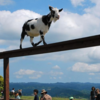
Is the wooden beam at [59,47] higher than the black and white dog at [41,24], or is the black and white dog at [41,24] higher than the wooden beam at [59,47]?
the black and white dog at [41,24]

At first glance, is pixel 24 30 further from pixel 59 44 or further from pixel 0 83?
pixel 0 83

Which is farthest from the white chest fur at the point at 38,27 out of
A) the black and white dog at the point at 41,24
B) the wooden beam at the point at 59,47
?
the wooden beam at the point at 59,47

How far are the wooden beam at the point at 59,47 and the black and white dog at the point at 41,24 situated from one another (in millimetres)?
425

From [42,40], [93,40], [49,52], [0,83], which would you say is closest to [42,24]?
[42,40]

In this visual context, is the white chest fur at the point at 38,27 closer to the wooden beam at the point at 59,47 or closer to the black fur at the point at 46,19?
the black fur at the point at 46,19

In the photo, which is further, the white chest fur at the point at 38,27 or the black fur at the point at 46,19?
the white chest fur at the point at 38,27

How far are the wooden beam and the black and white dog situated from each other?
16.7 inches

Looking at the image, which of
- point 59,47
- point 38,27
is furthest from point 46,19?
point 59,47

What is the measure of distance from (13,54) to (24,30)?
0.95 metres

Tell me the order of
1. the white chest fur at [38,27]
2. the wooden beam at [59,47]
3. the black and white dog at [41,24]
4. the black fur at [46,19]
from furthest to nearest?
the white chest fur at [38,27], the black fur at [46,19], the black and white dog at [41,24], the wooden beam at [59,47]

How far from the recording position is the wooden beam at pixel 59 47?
21.0 ft

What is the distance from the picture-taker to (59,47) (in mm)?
7219

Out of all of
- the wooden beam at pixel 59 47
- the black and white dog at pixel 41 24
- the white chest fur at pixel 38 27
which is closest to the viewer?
the wooden beam at pixel 59 47

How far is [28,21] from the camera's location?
343 inches
